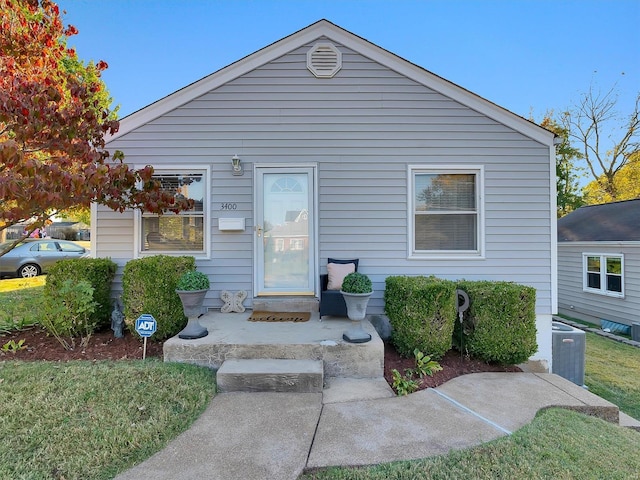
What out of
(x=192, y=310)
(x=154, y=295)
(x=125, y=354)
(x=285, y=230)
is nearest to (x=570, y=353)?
(x=285, y=230)

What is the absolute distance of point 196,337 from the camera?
3559 mm

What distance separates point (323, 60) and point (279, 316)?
3919 millimetres

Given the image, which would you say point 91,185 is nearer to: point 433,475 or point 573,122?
point 433,475

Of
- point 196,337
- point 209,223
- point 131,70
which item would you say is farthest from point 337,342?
point 131,70

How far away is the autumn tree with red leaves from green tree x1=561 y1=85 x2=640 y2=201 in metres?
22.8

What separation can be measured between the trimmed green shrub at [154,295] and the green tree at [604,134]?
22834mm

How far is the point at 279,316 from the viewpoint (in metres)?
4.49

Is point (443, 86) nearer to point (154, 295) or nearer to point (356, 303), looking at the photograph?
point (356, 303)

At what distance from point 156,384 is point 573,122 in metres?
24.3

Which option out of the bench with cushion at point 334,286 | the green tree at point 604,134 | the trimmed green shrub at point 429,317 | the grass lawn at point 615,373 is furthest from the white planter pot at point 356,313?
the green tree at point 604,134

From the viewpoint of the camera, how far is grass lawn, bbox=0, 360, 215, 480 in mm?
2021

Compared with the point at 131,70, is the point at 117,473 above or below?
below

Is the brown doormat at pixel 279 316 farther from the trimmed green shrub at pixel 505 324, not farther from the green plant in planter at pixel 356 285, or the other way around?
the trimmed green shrub at pixel 505 324

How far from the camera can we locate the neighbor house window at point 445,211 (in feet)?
16.1
